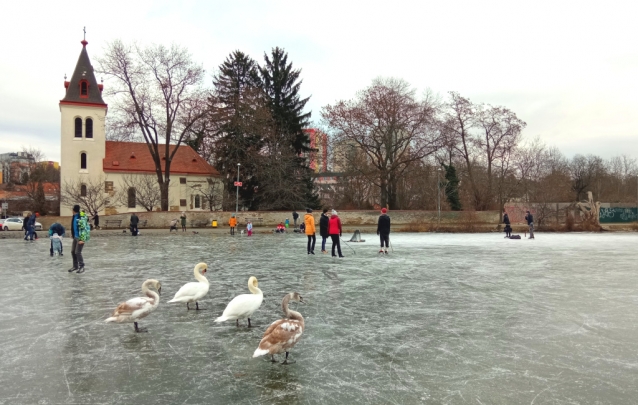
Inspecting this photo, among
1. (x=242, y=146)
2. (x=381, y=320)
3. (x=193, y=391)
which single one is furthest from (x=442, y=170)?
(x=193, y=391)

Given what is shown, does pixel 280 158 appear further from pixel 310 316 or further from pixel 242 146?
pixel 310 316

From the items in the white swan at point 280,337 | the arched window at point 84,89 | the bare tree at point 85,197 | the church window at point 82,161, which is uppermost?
the arched window at point 84,89

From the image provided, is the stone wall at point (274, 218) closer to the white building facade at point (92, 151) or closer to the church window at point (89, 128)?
the white building facade at point (92, 151)

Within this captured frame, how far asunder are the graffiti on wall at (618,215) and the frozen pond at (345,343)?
43.6m

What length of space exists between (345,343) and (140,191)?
149 feet

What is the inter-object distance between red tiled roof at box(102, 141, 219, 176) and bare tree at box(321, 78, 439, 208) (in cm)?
1852

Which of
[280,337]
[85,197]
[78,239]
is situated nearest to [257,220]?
[85,197]

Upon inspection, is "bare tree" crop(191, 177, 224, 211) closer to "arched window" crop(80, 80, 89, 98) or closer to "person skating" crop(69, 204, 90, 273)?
"arched window" crop(80, 80, 89, 98)

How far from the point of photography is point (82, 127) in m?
52.0

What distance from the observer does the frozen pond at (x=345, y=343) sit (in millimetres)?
4164

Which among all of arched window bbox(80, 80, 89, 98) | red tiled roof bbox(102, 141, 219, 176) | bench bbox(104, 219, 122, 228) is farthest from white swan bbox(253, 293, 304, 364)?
arched window bbox(80, 80, 89, 98)

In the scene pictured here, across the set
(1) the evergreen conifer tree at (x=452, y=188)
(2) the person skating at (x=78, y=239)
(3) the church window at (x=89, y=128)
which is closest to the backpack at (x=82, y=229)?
(2) the person skating at (x=78, y=239)

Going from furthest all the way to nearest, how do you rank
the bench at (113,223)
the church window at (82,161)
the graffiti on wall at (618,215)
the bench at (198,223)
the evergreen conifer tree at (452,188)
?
the church window at (82,161) → the evergreen conifer tree at (452,188) → the graffiti on wall at (618,215) → the bench at (198,223) → the bench at (113,223)

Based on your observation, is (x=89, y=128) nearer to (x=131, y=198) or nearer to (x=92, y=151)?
(x=92, y=151)
